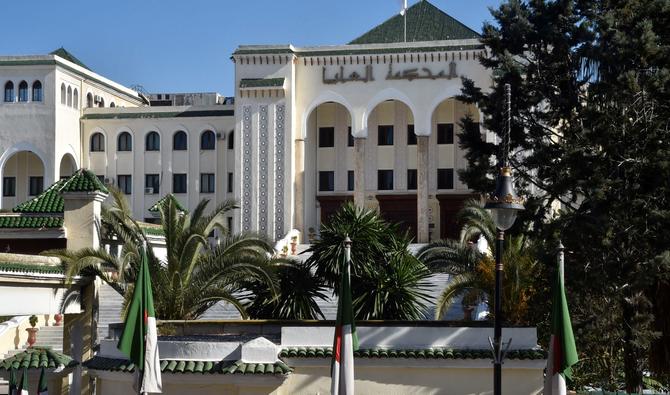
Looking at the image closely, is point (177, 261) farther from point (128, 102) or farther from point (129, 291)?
point (128, 102)

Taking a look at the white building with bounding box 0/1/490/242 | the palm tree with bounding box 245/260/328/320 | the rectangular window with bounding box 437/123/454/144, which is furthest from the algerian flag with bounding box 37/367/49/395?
the rectangular window with bounding box 437/123/454/144

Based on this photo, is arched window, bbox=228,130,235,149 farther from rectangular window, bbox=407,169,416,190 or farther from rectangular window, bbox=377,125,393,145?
rectangular window, bbox=407,169,416,190

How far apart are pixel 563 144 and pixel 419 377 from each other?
753 cm

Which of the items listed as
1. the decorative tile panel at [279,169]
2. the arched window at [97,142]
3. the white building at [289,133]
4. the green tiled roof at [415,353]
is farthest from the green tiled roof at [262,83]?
the green tiled roof at [415,353]

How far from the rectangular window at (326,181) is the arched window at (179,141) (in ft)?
19.3

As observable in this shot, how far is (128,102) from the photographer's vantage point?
52.3m

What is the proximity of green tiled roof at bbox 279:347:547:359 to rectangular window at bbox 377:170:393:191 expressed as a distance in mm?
31315

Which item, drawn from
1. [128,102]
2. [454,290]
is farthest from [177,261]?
[128,102]

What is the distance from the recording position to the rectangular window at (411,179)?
147 ft

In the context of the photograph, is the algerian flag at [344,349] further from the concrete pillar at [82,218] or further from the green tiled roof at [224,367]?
the concrete pillar at [82,218]

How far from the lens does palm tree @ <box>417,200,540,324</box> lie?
20688 millimetres

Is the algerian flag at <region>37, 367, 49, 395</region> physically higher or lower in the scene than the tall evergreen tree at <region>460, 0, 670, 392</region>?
lower

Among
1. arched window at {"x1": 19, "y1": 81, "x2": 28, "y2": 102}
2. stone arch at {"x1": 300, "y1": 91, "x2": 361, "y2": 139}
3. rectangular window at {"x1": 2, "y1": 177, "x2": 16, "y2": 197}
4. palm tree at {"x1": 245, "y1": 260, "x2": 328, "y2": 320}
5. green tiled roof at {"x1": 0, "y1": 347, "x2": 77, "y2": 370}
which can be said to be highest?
arched window at {"x1": 19, "y1": 81, "x2": 28, "y2": 102}

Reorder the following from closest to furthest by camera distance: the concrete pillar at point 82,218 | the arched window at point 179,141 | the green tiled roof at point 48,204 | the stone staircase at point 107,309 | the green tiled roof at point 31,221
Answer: the concrete pillar at point 82,218
the green tiled roof at point 31,221
the green tiled roof at point 48,204
the stone staircase at point 107,309
the arched window at point 179,141
